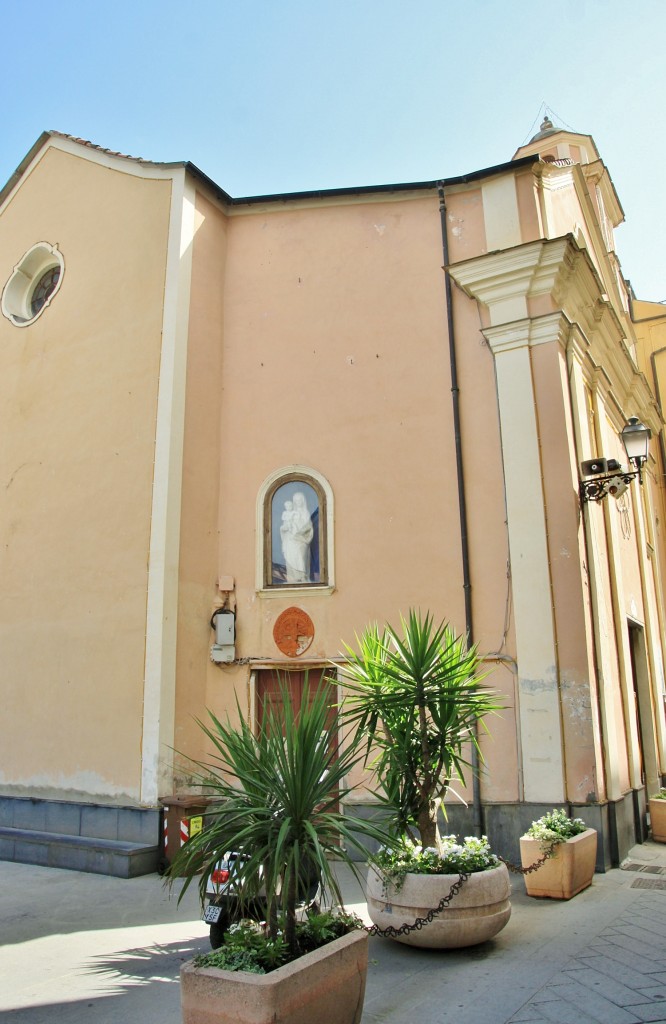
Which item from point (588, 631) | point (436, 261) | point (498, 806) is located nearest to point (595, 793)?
point (498, 806)

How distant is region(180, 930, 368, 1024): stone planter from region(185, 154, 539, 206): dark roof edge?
31.6 feet

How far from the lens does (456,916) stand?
225 inches

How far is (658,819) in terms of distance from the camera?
1079 cm

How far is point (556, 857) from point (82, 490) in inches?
292

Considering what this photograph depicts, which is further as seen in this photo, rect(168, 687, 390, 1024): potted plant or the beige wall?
the beige wall

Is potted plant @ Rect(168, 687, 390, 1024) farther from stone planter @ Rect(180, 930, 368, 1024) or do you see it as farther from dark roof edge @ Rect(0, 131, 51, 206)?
dark roof edge @ Rect(0, 131, 51, 206)

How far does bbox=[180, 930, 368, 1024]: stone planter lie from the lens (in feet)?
11.7

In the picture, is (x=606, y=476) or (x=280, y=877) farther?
(x=606, y=476)

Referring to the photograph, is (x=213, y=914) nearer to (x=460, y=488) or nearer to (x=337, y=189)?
(x=460, y=488)

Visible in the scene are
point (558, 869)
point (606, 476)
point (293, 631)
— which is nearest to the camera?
point (558, 869)

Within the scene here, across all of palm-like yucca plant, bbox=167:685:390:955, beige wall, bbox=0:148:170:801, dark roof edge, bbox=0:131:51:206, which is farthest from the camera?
dark roof edge, bbox=0:131:51:206

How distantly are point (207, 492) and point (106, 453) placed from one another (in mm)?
1470

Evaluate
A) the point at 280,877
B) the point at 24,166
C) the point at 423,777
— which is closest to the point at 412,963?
the point at 423,777

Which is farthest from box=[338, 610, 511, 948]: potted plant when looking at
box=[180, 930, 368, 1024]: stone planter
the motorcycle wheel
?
box=[180, 930, 368, 1024]: stone planter
